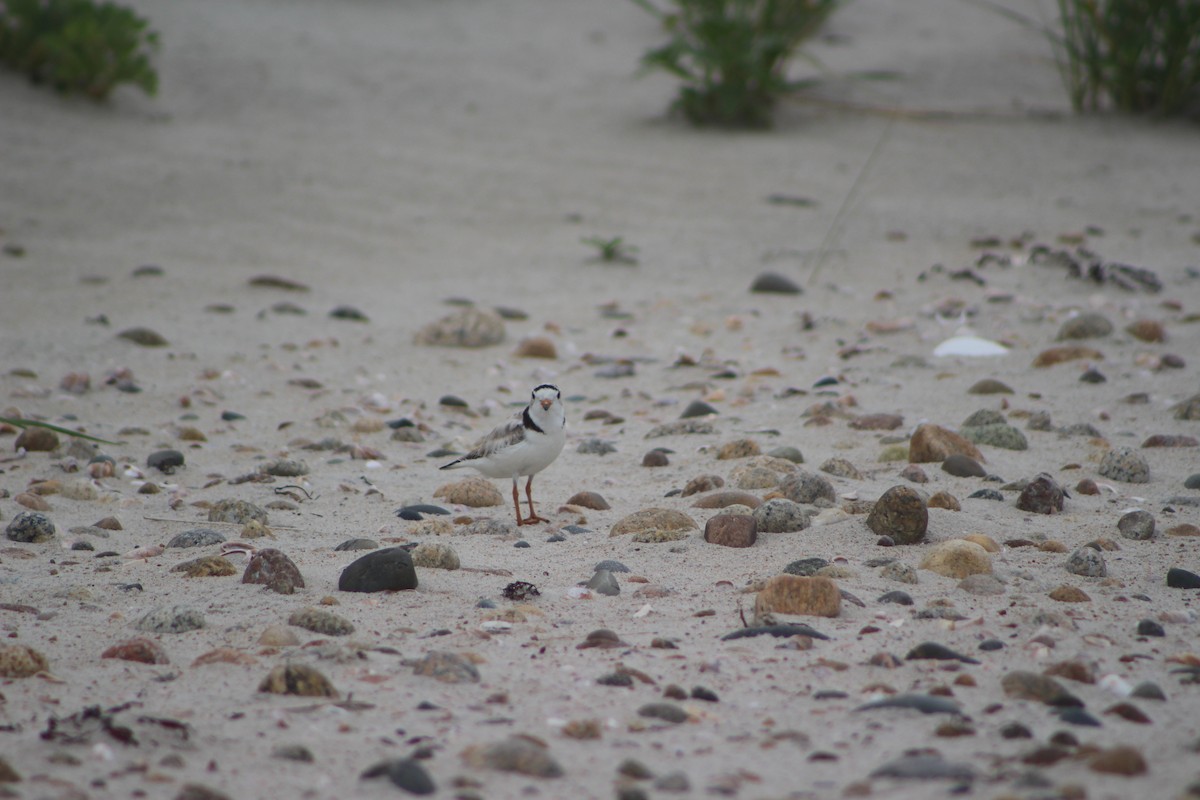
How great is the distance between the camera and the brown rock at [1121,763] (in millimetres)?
2207

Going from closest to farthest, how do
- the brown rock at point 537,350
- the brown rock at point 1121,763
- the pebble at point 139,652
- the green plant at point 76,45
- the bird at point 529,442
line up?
1. the brown rock at point 1121,763
2. the pebble at point 139,652
3. the bird at point 529,442
4. the brown rock at point 537,350
5. the green plant at point 76,45

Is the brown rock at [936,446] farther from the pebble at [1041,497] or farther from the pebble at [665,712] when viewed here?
the pebble at [665,712]

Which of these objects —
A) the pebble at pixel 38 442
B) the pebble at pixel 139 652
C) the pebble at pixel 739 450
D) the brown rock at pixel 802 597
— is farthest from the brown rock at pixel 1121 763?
the pebble at pixel 38 442

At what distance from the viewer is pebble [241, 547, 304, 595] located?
3.38m

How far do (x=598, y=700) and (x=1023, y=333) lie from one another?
485cm

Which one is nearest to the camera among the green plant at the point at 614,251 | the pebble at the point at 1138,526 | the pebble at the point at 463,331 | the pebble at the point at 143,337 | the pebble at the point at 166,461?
the pebble at the point at 1138,526

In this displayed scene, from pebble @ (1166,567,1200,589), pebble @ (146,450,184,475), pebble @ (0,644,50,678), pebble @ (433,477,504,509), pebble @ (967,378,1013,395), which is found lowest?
pebble @ (433,477,504,509)

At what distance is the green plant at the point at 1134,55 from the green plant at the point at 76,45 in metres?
7.89

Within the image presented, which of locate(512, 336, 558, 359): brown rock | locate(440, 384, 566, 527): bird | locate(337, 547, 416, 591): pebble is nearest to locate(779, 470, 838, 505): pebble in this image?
locate(440, 384, 566, 527): bird

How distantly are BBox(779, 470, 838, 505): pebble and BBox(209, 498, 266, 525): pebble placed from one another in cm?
198

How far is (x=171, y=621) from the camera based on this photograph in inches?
121

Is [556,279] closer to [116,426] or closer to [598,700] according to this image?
[116,426]

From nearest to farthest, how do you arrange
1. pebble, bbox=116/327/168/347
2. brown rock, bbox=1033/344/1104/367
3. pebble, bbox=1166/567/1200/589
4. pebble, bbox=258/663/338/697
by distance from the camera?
1. pebble, bbox=258/663/338/697
2. pebble, bbox=1166/567/1200/589
3. brown rock, bbox=1033/344/1104/367
4. pebble, bbox=116/327/168/347

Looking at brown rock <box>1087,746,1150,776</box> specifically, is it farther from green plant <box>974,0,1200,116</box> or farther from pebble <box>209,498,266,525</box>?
green plant <box>974,0,1200,116</box>
